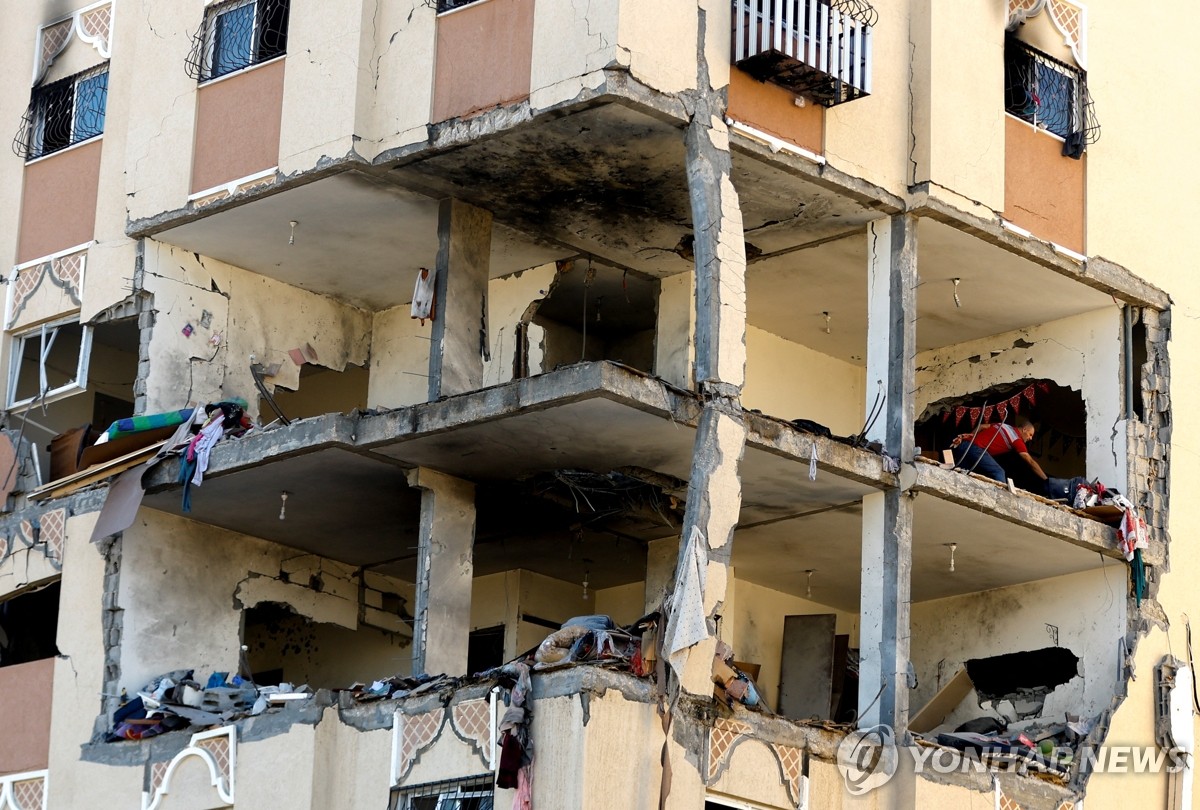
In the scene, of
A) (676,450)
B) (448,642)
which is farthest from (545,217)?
(448,642)

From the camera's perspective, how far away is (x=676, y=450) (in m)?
21.7

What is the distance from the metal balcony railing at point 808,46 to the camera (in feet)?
69.7

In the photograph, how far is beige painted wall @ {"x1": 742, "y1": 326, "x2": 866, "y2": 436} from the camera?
83.1 ft

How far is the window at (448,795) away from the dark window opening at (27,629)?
19.3 ft

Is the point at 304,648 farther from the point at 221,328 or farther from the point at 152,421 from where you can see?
the point at 152,421

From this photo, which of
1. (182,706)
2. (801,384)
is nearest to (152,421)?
(182,706)

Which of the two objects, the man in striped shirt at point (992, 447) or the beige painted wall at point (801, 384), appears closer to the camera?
the man in striped shirt at point (992, 447)

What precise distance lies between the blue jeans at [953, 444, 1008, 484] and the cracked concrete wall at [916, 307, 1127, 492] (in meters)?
1.12

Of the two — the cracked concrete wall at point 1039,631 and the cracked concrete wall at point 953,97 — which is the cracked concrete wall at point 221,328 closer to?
the cracked concrete wall at point 953,97

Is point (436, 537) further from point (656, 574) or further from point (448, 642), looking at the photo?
point (656, 574)

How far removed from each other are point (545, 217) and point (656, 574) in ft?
13.2

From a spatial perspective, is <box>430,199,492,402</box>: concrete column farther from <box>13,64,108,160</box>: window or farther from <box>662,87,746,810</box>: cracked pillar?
<box>13,64,108,160</box>: window

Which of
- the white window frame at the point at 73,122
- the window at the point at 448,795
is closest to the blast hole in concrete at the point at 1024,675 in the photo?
the window at the point at 448,795

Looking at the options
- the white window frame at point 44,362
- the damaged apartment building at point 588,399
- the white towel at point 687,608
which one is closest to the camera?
the white towel at point 687,608
